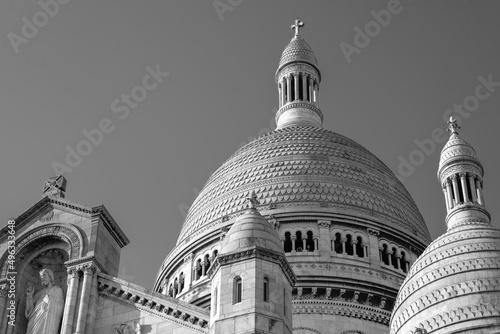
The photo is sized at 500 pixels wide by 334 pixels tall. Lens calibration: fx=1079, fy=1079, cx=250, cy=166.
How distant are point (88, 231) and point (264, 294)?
21.8 ft

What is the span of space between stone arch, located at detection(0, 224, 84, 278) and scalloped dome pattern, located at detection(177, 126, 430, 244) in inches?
916

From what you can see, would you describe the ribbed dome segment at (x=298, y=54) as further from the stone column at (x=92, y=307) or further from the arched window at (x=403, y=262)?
the stone column at (x=92, y=307)

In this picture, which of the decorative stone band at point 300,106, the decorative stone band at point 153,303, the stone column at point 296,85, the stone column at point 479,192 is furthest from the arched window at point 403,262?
the decorative stone band at point 153,303

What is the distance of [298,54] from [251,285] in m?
44.3

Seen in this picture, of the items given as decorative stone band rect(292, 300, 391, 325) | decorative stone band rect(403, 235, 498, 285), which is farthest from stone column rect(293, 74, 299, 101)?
decorative stone band rect(403, 235, 498, 285)

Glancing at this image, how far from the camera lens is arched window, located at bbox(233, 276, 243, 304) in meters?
24.3

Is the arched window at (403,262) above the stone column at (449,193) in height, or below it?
below

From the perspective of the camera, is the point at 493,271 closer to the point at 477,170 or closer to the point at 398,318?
the point at 398,318

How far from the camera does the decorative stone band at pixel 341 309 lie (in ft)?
156

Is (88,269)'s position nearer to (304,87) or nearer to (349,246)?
→ (349,246)

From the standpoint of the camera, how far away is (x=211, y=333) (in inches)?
949

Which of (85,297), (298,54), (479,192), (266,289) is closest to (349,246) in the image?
(479,192)

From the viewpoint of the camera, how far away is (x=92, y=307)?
27.5 metres

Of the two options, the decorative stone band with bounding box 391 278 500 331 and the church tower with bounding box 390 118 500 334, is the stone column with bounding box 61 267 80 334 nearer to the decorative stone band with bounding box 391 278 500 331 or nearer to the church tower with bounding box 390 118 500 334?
the church tower with bounding box 390 118 500 334
